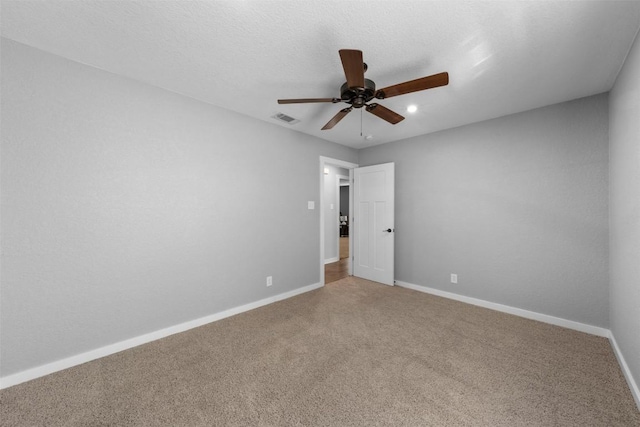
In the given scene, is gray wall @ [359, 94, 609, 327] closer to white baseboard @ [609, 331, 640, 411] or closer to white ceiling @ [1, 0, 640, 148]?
white baseboard @ [609, 331, 640, 411]

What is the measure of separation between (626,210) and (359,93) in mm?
2238

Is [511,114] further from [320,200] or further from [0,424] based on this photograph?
[0,424]

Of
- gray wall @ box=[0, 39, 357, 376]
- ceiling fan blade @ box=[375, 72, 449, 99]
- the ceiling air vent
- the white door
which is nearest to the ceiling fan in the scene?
ceiling fan blade @ box=[375, 72, 449, 99]

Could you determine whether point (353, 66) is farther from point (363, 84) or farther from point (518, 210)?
point (518, 210)

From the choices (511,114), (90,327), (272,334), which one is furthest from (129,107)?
(511,114)

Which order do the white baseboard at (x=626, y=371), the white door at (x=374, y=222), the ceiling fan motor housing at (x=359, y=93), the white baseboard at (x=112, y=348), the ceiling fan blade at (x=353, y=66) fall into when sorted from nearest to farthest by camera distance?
the ceiling fan blade at (x=353, y=66)
the white baseboard at (x=626, y=371)
the white baseboard at (x=112, y=348)
the ceiling fan motor housing at (x=359, y=93)
the white door at (x=374, y=222)

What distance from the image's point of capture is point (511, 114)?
2992mm

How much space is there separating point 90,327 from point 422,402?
8.75ft

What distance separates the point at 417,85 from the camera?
1748mm

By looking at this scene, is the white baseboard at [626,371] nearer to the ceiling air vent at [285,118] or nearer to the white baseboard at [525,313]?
the white baseboard at [525,313]

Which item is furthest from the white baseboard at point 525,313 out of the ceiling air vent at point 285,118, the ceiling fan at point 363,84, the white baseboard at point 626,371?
the ceiling air vent at point 285,118

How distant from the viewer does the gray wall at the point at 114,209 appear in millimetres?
1777

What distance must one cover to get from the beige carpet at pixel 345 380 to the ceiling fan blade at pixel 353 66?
7.11 feet

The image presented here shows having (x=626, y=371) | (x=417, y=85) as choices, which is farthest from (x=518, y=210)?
(x=417, y=85)
